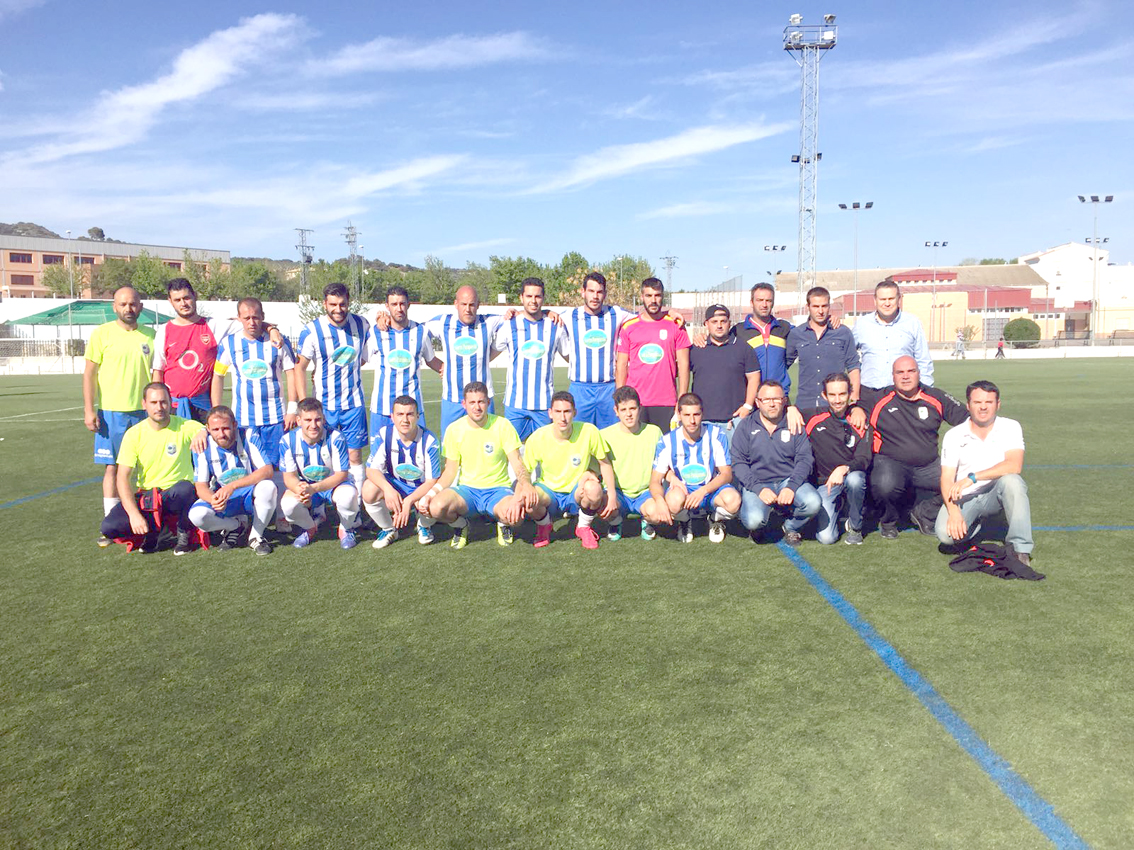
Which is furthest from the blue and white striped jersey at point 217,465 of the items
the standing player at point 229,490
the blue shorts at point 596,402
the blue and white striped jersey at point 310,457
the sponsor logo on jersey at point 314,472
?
the blue shorts at point 596,402

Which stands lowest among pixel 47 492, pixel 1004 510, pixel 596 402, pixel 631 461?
pixel 47 492

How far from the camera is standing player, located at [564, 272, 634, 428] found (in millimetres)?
6500

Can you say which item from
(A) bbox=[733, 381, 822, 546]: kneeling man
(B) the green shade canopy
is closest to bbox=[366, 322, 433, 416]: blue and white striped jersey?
(A) bbox=[733, 381, 822, 546]: kneeling man

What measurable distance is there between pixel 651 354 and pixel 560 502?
Result: 4.70 feet

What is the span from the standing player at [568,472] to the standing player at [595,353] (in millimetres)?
728

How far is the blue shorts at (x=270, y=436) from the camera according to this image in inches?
244

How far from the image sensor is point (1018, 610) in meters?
4.23

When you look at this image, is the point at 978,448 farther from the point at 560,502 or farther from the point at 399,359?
the point at 399,359

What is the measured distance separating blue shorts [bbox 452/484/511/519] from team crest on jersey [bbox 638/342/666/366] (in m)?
1.56

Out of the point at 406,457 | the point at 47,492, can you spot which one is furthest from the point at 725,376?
the point at 47,492

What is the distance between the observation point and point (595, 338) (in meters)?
6.49

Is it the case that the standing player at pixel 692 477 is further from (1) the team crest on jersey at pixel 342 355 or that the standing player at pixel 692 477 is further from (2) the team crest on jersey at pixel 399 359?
(1) the team crest on jersey at pixel 342 355

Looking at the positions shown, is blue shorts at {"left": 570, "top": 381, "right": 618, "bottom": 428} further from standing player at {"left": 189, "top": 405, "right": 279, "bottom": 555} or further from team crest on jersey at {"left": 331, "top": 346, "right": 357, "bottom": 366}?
standing player at {"left": 189, "top": 405, "right": 279, "bottom": 555}

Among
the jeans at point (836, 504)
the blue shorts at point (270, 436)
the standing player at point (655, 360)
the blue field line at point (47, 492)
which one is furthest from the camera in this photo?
the blue field line at point (47, 492)
